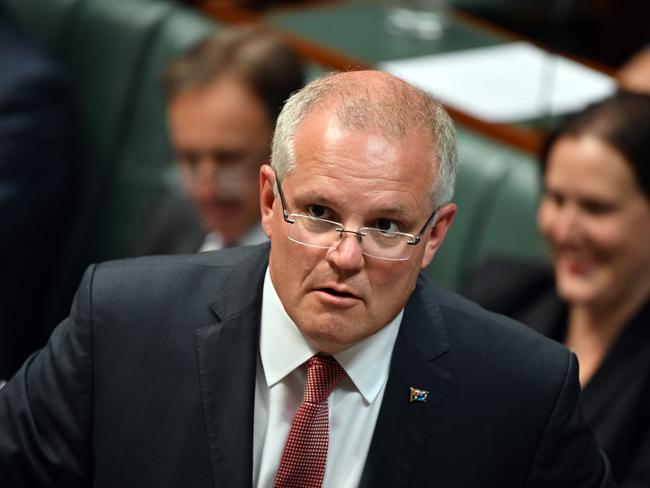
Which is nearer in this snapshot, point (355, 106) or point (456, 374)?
point (355, 106)

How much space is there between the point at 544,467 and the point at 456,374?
0.16m

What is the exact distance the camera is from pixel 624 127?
2273 millimetres

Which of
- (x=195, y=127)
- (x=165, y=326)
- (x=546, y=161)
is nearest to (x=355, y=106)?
(x=165, y=326)

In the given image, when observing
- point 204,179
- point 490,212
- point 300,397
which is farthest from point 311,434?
point 490,212

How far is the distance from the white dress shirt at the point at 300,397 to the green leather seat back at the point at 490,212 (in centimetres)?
122

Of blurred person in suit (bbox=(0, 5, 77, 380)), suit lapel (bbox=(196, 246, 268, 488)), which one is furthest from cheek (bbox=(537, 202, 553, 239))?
blurred person in suit (bbox=(0, 5, 77, 380))

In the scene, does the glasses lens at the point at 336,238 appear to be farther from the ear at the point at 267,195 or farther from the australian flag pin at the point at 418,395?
the australian flag pin at the point at 418,395

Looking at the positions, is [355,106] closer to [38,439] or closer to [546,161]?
[38,439]

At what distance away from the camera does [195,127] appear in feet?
8.58

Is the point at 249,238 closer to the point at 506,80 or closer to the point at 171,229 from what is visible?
the point at 171,229

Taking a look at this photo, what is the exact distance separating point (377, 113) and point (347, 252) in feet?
0.52

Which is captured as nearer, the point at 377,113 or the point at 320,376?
the point at 377,113

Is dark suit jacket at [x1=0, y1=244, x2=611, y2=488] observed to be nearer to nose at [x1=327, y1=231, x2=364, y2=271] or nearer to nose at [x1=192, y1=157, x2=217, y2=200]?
nose at [x1=327, y1=231, x2=364, y2=271]

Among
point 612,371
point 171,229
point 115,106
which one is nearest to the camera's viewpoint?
point 612,371
